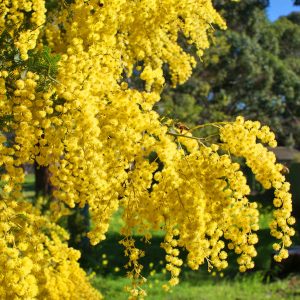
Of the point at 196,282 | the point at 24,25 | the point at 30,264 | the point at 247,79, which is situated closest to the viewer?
the point at 30,264

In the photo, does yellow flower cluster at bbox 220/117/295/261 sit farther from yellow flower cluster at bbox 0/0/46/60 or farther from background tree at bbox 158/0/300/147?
background tree at bbox 158/0/300/147

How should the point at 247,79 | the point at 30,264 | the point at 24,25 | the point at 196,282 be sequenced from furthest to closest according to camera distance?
1. the point at 247,79
2. the point at 196,282
3. the point at 24,25
4. the point at 30,264

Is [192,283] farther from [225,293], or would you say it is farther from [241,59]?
[241,59]

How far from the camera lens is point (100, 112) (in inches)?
124

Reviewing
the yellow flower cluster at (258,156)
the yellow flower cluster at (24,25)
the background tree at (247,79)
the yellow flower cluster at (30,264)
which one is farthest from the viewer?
the background tree at (247,79)

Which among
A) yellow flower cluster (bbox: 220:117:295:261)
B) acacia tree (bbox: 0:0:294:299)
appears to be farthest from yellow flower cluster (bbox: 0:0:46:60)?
yellow flower cluster (bbox: 220:117:295:261)

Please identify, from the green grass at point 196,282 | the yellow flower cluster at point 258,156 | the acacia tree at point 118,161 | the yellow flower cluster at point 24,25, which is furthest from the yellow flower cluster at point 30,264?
the green grass at point 196,282

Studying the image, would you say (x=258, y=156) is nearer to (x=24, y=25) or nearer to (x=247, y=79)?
(x=24, y=25)

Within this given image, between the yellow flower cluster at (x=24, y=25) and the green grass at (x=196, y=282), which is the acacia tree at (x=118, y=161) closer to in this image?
the yellow flower cluster at (x=24, y=25)

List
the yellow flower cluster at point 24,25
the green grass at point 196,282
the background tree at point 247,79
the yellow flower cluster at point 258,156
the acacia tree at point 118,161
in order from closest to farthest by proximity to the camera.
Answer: the acacia tree at point 118,161
the yellow flower cluster at point 258,156
the yellow flower cluster at point 24,25
the green grass at point 196,282
the background tree at point 247,79

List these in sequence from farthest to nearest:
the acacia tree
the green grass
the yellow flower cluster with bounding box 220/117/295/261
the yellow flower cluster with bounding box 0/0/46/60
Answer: the green grass < the yellow flower cluster with bounding box 0/0/46/60 < the yellow flower cluster with bounding box 220/117/295/261 < the acacia tree

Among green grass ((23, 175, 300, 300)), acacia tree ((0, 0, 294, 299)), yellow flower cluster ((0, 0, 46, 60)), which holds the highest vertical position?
yellow flower cluster ((0, 0, 46, 60))

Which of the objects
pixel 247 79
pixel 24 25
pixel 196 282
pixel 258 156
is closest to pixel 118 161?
pixel 258 156

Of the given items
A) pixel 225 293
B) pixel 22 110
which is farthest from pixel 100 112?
pixel 225 293
